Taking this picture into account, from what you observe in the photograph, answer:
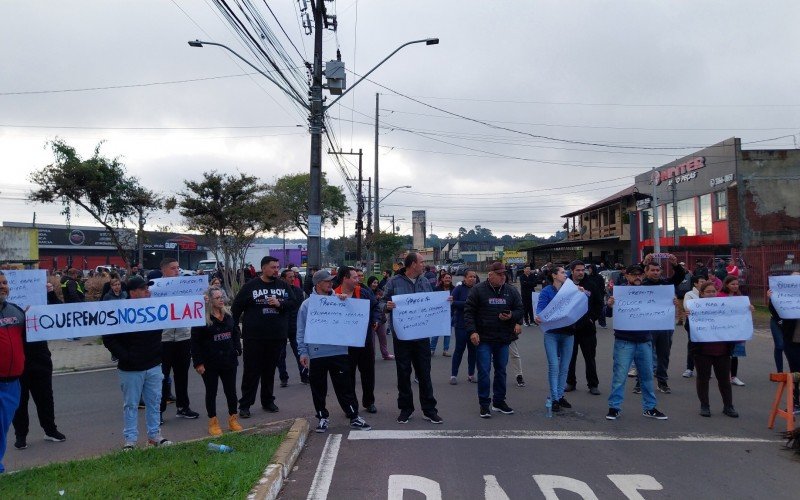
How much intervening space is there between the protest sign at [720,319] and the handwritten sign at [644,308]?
0.91 feet

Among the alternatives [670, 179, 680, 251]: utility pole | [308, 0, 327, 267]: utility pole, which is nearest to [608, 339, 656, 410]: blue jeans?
[308, 0, 327, 267]: utility pole

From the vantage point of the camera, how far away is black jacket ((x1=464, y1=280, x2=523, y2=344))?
7695 mm

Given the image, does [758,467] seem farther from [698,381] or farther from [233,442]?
[233,442]

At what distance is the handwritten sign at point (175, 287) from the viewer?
8766mm

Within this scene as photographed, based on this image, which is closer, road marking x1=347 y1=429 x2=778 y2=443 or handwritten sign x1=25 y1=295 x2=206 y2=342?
handwritten sign x1=25 y1=295 x2=206 y2=342

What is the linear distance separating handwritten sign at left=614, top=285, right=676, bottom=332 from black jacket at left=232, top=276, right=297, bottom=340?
4224mm

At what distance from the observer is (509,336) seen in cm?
772

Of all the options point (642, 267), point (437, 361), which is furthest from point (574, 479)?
point (437, 361)

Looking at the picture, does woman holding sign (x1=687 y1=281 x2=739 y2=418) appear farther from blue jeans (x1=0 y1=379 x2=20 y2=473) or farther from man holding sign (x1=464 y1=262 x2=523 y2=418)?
blue jeans (x1=0 y1=379 x2=20 y2=473)

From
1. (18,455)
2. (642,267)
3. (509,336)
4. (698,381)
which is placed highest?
(642,267)

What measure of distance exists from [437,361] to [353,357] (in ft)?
16.7

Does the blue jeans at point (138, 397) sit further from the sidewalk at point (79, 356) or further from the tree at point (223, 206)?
the tree at point (223, 206)

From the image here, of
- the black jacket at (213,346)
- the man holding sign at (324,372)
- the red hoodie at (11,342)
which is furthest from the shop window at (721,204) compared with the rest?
the red hoodie at (11,342)

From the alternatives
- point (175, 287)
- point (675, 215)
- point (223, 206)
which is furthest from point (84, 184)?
point (675, 215)
